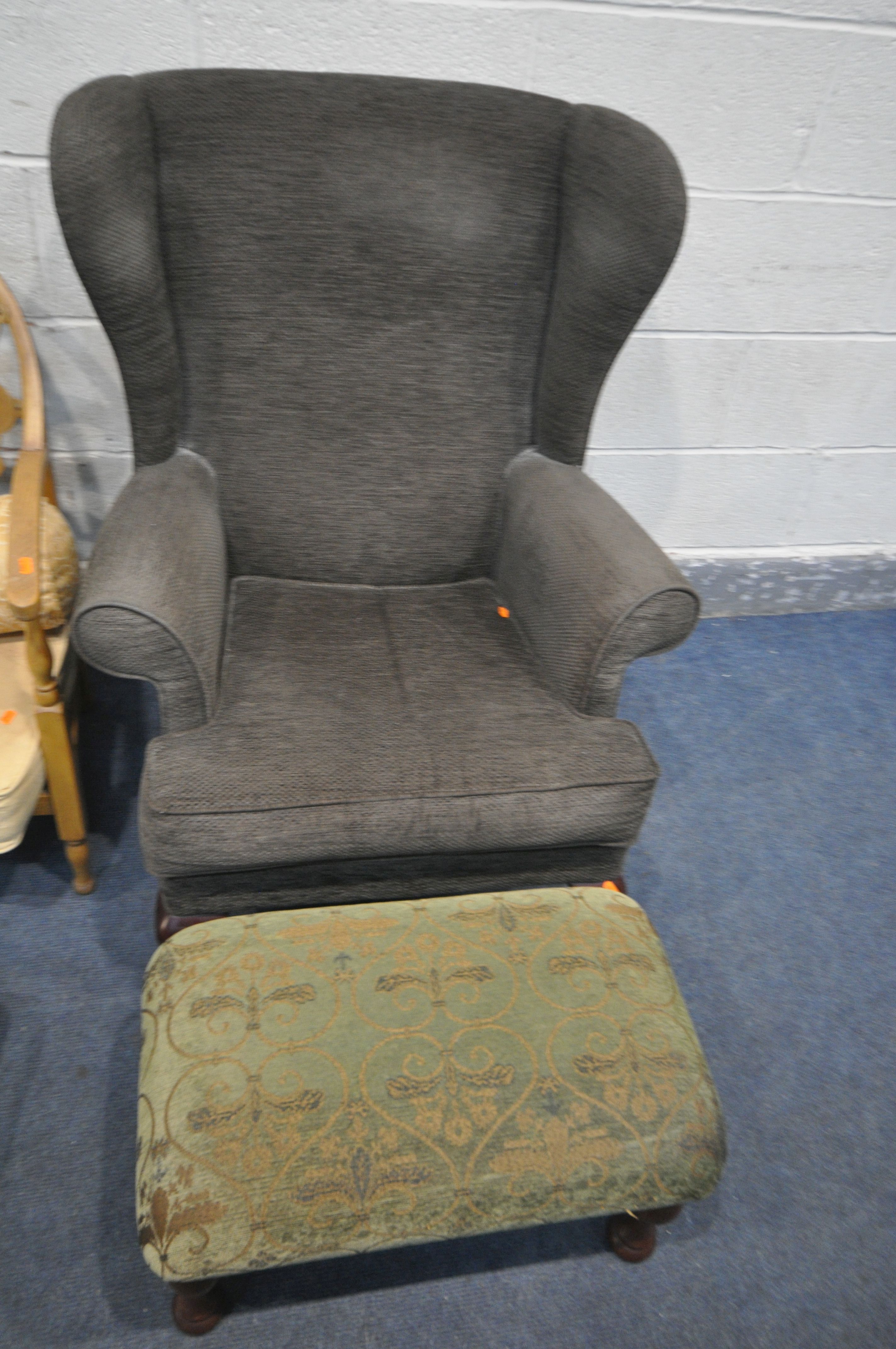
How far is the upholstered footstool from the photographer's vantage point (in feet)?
2.80

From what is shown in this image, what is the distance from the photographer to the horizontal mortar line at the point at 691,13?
1.54 m

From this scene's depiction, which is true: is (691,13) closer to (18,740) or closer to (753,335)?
(753,335)

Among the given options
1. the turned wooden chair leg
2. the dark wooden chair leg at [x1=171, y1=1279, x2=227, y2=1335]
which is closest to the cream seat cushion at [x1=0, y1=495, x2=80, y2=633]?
the turned wooden chair leg

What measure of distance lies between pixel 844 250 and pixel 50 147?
1510 mm

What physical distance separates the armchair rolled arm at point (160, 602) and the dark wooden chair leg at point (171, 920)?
0.83 feet

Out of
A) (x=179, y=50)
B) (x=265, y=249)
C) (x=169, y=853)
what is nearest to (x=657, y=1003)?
(x=169, y=853)

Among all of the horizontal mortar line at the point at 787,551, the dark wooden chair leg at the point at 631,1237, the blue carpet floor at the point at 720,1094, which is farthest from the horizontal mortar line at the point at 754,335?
the dark wooden chair leg at the point at 631,1237

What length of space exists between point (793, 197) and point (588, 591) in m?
1.09

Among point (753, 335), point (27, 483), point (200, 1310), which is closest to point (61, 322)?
point (27, 483)

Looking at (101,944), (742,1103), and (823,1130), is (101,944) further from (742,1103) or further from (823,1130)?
(823,1130)

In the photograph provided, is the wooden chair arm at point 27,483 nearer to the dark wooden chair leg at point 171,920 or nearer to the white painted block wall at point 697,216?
the white painted block wall at point 697,216

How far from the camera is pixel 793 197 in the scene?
181 cm

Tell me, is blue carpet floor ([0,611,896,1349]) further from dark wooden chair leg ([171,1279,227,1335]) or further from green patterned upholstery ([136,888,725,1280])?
green patterned upholstery ([136,888,725,1280])

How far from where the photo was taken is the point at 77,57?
1.46 m
